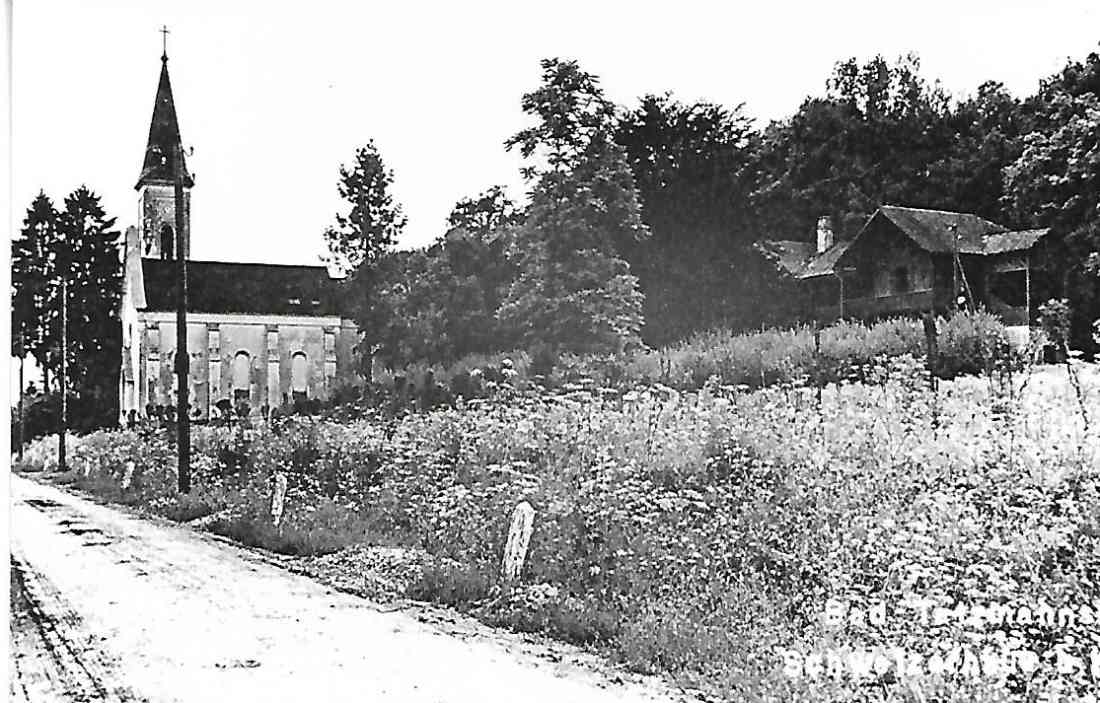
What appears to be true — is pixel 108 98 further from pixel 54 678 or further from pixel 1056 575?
pixel 1056 575

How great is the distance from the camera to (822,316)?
→ 8.56ft

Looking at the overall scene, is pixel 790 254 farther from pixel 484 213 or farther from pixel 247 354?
pixel 247 354

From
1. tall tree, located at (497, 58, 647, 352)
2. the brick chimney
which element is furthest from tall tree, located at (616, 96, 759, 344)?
the brick chimney

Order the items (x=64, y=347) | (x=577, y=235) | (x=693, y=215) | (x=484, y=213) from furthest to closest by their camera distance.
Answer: (x=64, y=347), (x=484, y=213), (x=577, y=235), (x=693, y=215)

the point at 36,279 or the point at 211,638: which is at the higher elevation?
the point at 36,279

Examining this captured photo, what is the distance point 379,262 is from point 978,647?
169 cm

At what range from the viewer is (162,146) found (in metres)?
3.27

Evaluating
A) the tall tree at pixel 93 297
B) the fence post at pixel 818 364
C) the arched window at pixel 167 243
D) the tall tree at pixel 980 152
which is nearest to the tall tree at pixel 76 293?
the tall tree at pixel 93 297

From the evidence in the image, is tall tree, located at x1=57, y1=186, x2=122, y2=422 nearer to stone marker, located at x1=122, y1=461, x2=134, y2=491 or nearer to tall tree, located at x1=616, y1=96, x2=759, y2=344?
stone marker, located at x1=122, y1=461, x2=134, y2=491

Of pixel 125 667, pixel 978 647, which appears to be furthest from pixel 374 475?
pixel 978 647

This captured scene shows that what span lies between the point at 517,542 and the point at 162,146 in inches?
56.5

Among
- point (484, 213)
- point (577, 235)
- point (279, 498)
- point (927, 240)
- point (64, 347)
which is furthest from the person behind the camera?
point (279, 498)

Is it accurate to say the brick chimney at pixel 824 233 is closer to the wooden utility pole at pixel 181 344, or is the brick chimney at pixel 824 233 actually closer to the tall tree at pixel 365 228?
the tall tree at pixel 365 228

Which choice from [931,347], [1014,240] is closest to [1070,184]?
[1014,240]
